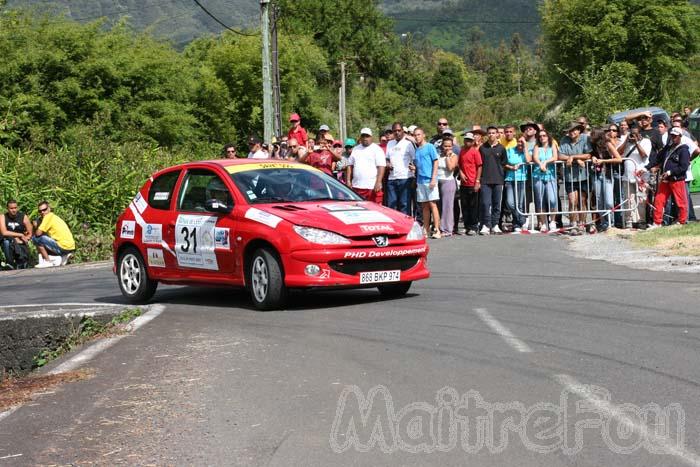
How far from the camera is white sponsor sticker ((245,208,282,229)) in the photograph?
1241 centimetres

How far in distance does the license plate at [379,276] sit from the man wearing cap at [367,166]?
7702mm

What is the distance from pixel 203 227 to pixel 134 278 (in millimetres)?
1613

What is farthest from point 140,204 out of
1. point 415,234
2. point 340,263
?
point 415,234

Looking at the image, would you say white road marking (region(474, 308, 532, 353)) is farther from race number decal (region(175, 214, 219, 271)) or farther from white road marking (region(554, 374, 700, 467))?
race number decal (region(175, 214, 219, 271))

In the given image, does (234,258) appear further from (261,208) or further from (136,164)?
(136,164)

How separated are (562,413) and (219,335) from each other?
4.66 m

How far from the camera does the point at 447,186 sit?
2119cm

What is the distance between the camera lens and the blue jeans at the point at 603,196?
20891 millimetres

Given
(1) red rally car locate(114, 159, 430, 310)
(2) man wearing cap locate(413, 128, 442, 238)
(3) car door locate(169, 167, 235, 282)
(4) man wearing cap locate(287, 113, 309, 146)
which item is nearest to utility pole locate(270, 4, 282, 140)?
(4) man wearing cap locate(287, 113, 309, 146)

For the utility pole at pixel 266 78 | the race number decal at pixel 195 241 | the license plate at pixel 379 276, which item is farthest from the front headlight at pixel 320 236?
the utility pole at pixel 266 78

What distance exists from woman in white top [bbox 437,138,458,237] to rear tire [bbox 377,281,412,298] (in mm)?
7856

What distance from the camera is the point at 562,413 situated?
7.02 meters

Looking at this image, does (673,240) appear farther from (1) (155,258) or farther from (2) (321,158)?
(1) (155,258)

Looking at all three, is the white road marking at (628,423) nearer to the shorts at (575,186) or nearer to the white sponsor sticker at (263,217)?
the white sponsor sticker at (263,217)
